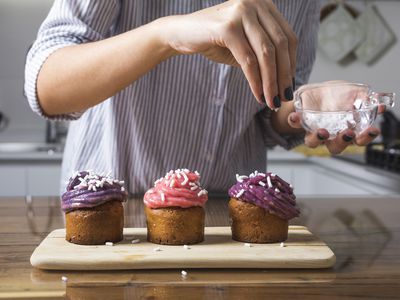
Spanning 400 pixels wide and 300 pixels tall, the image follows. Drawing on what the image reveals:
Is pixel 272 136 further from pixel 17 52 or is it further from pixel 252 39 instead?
pixel 17 52

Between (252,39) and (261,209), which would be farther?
(261,209)

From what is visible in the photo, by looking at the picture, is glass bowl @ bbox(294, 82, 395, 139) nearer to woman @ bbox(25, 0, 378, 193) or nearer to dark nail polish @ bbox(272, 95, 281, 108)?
woman @ bbox(25, 0, 378, 193)

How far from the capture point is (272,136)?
160 cm

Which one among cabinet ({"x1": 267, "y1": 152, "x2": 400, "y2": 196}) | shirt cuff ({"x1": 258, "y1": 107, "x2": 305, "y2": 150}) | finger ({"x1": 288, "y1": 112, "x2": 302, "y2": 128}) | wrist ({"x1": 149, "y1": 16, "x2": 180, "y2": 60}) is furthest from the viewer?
cabinet ({"x1": 267, "y1": 152, "x2": 400, "y2": 196})

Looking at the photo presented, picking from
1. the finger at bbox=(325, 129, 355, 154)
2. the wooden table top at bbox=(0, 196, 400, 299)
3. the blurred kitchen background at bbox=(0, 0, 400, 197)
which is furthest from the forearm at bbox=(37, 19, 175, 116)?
the blurred kitchen background at bbox=(0, 0, 400, 197)

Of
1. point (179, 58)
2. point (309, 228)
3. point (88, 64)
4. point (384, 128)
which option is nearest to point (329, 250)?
point (309, 228)

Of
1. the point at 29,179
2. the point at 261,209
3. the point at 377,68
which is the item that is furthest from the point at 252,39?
the point at 377,68

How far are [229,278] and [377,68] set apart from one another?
9.45ft

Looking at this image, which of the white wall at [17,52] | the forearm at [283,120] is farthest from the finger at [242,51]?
the white wall at [17,52]

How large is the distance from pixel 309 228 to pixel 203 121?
1.36 feet

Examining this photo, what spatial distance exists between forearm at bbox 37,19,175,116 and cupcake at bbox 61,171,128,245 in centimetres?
19

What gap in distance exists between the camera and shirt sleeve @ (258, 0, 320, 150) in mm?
1590

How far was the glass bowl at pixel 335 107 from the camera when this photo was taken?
45.7 inches

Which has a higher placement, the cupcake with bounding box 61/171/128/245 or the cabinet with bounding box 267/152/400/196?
the cupcake with bounding box 61/171/128/245
